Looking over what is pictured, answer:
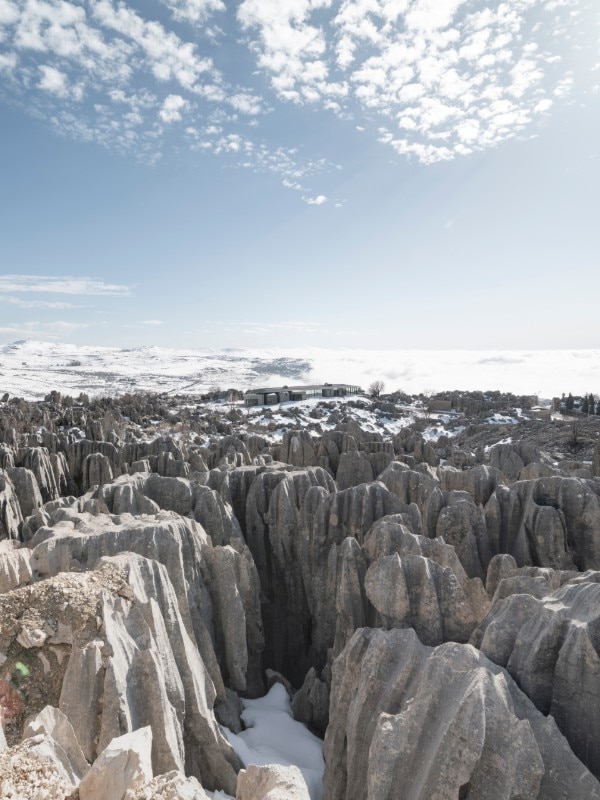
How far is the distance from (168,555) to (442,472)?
44.5 ft

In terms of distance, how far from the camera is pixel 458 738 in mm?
5215

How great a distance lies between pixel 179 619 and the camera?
8977 mm

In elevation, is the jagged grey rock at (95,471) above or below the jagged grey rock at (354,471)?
below

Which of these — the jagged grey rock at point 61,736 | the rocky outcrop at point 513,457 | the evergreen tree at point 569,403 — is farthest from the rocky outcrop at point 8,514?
the evergreen tree at point 569,403

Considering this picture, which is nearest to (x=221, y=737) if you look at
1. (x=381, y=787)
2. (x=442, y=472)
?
(x=381, y=787)

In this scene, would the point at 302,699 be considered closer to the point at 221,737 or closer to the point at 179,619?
the point at 221,737

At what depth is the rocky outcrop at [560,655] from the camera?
6.00 m

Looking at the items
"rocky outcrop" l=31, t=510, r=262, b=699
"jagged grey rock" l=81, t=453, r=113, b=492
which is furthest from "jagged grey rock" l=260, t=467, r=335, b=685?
"jagged grey rock" l=81, t=453, r=113, b=492

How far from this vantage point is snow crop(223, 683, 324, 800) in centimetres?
895

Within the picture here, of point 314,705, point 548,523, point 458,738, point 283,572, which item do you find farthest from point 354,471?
point 458,738

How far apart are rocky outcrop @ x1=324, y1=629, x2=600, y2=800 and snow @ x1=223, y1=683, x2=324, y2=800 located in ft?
8.12

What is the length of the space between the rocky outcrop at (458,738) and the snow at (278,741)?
2.48 m

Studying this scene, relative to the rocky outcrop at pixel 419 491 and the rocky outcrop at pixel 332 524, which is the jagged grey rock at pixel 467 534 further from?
the rocky outcrop at pixel 332 524

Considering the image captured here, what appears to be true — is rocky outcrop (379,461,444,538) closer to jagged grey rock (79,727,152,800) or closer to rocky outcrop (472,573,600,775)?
rocky outcrop (472,573,600,775)
